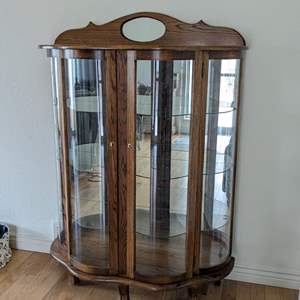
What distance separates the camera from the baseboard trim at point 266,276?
2.19m

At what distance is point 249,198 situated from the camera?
2.14 metres

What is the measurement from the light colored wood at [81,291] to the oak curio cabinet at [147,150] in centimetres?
15

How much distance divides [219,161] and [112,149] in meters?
0.58

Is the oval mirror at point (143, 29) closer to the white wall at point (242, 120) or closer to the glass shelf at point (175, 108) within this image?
the white wall at point (242, 120)

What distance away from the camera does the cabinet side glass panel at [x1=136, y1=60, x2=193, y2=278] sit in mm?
1806

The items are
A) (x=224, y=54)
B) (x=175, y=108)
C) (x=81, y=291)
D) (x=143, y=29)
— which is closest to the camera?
(x=224, y=54)

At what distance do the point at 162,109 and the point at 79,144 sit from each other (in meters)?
0.47

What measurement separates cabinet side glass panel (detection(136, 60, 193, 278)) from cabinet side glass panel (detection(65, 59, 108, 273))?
19cm

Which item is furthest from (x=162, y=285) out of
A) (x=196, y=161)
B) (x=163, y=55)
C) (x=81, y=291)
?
(x=163, y=55)

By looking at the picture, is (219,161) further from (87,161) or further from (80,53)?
(80,53)

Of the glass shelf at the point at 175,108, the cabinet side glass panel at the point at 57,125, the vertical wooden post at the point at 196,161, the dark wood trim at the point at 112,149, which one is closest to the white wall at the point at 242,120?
the glass shelf at the point at 175,108

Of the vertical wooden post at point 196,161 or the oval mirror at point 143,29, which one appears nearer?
the vertical wooden post at point 196,161

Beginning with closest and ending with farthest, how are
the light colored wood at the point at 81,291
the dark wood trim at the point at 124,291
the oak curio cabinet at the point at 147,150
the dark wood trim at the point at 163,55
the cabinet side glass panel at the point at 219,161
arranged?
the dark wood trim at the point at 163,55
the oak curio cabinet at the point at 147,150
the cabinet side glass panel at the point at 219,161
the dark wood trim at the point at 124,291
the light colored wood at the point at 81,291

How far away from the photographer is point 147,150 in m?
1.93
